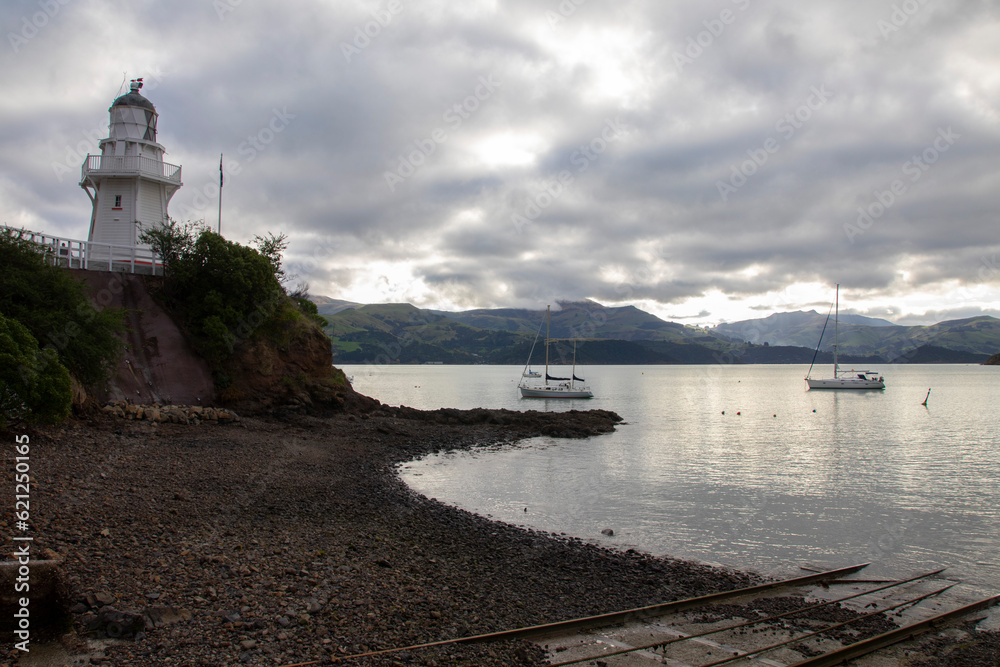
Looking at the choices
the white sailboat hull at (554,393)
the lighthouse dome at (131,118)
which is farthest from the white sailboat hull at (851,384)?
the lighthouse dome at (131,118)

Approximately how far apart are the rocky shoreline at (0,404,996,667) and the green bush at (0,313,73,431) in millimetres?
744

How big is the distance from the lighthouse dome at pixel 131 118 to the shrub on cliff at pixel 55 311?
18.1 m

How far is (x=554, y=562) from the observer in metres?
12.8

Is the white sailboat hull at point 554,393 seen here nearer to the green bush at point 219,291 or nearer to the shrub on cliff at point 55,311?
the green bush at point 219,291

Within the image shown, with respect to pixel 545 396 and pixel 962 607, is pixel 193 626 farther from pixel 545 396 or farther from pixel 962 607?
pixel 545 396

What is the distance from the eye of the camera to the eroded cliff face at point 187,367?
88.0ft

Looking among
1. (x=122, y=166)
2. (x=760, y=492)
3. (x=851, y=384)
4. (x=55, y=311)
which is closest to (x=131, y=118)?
(x=122, y=166)

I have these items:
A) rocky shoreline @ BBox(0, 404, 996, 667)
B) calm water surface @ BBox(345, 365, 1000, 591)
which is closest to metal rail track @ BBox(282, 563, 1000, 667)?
rocky shoreline @ BBox(0, 404, 996, 667)

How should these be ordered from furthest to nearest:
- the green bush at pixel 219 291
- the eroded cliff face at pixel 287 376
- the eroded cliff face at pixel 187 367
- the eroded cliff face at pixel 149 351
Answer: the eroded cliff face at pixel 287 376, the green bush at pixel 219 291, the eroded cliff face at pixel 187 367, the eroded cliff face at pixel 149 351

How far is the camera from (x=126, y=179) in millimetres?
36656

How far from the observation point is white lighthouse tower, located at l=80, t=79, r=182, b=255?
3631 cm

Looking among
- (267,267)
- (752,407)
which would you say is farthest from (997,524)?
(752,407)

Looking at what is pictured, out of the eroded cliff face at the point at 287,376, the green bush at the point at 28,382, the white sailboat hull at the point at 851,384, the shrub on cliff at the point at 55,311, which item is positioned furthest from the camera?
the white sailboat hull at the point at 851,384

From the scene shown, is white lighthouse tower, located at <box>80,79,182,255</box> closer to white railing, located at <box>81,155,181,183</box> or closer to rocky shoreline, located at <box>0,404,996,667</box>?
white railing, located at <box>81,155,181,183</box>
